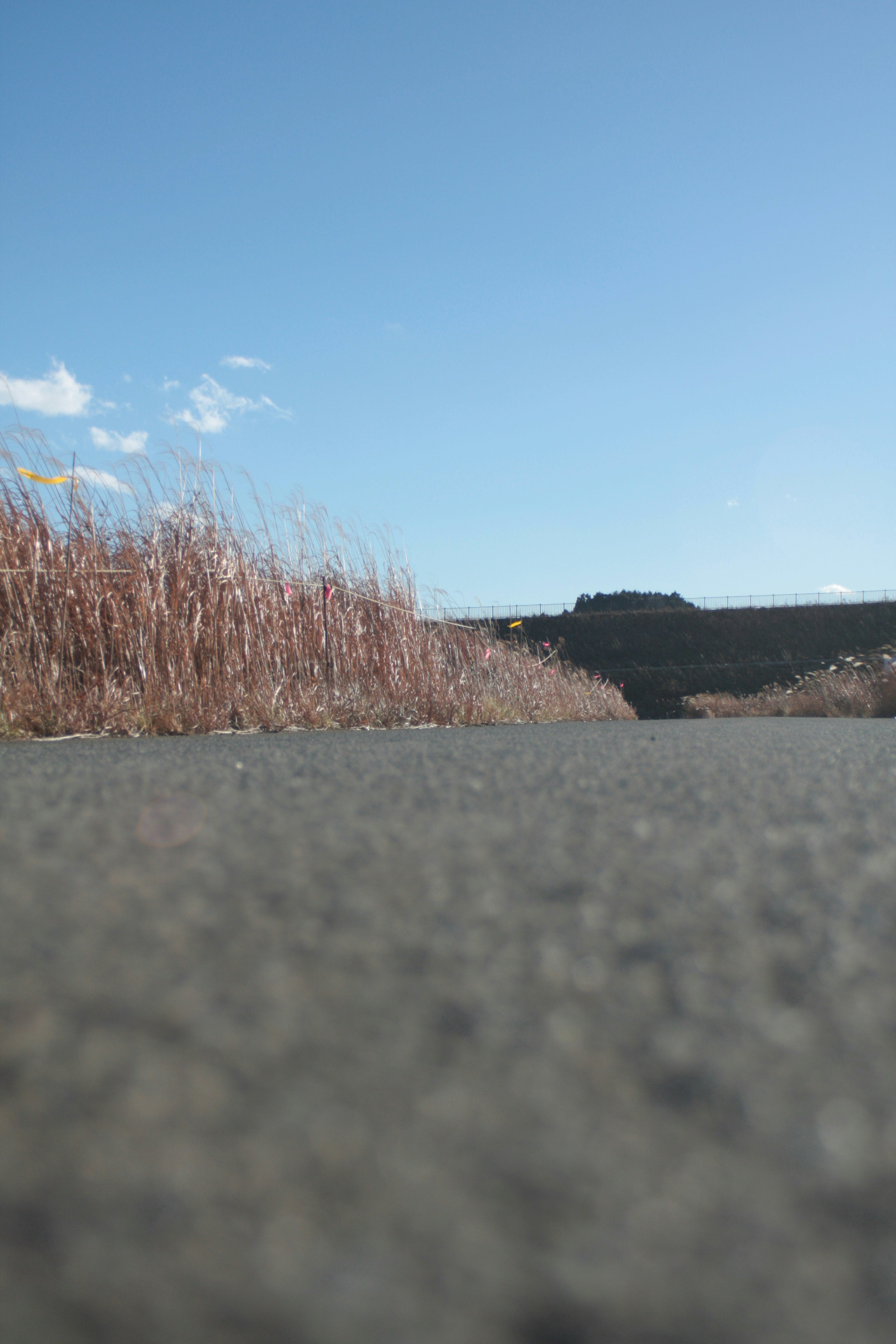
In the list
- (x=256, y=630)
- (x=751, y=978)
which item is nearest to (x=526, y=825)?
(x=751, y=978)

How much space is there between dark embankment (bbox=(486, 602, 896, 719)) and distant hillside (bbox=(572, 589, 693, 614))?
489cm

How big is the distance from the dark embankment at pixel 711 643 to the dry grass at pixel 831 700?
27.6ft

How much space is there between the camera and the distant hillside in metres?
33.8

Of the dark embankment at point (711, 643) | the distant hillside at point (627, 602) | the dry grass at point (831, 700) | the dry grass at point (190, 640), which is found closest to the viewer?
the dry grass at point (190, 640)

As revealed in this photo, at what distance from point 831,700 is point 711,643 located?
16.8 metres

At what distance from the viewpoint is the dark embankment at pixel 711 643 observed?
2359 cm

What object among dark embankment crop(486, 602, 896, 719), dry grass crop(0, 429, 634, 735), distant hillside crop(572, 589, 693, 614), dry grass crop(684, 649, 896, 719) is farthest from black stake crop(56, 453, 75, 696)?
distant hillside crop(572, 589, 693, 614)

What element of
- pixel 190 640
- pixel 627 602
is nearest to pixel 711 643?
pixel 627 602

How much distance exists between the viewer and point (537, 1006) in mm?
498

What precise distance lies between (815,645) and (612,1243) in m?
28.5

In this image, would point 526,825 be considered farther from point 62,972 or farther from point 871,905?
point 62,972

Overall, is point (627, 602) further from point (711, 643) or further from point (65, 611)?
point (65, 611)

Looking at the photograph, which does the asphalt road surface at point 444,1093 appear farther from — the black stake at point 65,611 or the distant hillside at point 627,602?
the distant hillside at point 627,602

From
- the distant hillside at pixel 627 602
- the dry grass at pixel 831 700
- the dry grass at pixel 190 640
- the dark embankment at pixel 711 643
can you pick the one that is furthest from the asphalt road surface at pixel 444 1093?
the distant hillside at pixel 627 602
